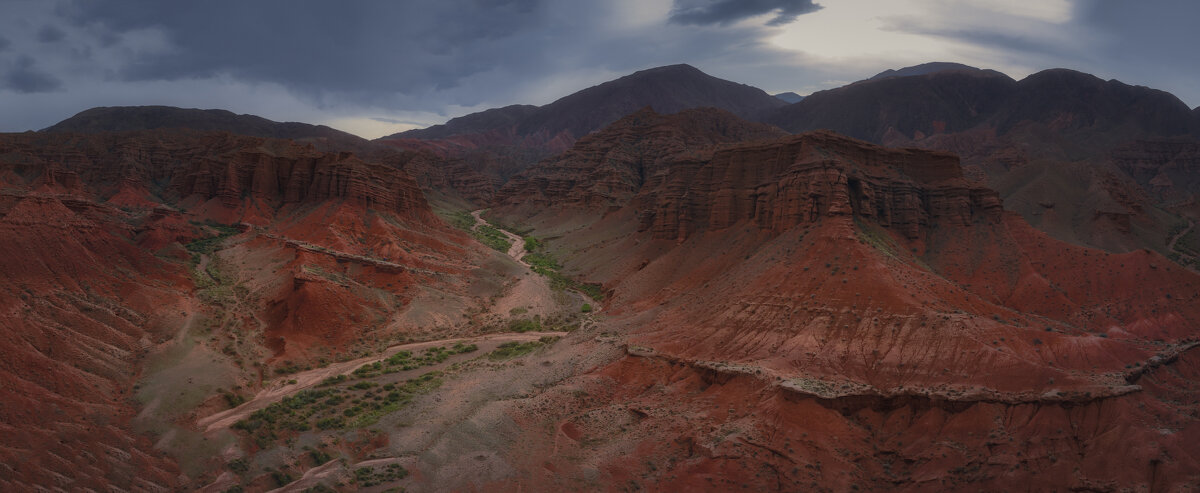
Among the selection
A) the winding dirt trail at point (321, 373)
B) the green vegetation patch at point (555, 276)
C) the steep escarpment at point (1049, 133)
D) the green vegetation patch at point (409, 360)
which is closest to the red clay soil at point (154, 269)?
the winding dirt trail at point (321, 373)

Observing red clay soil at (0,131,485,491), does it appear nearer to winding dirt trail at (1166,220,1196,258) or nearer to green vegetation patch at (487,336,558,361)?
green vegetation patch at (487,336,558,361)

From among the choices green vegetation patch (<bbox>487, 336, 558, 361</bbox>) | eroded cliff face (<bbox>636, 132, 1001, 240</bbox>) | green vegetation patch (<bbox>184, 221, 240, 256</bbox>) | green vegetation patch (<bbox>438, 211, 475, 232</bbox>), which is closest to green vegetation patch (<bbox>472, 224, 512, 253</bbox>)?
green vegetation patch (<bbox>438, 211, 475, 232</bbox>)

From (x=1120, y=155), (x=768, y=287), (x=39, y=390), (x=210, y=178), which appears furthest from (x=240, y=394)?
(x=1120, y=155)

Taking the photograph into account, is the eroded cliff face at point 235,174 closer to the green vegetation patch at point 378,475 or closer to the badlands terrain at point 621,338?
the badlands terrain at point 621,338

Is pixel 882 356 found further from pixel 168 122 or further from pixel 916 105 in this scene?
pixel 168 122

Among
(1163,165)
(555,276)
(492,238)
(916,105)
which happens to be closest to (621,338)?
(555,276)

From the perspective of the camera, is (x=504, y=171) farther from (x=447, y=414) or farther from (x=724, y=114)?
(x=447, y=414)
